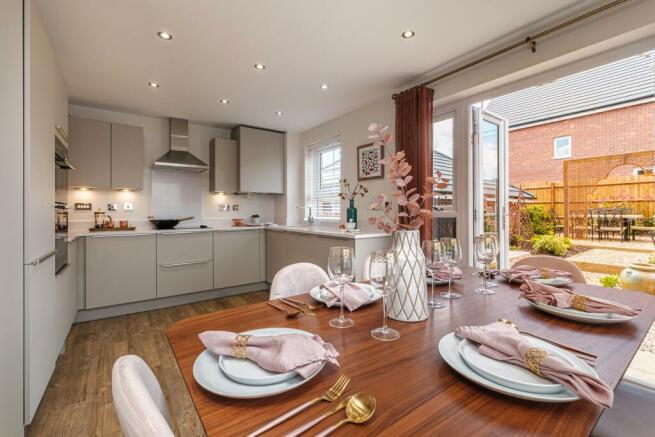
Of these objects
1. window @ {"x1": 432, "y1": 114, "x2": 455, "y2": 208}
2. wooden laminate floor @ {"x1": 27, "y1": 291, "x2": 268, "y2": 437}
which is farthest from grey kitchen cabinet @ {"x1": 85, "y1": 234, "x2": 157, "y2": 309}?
window @ {"x1": 432, "y1": 114, "x2": 455, "y2": 208}

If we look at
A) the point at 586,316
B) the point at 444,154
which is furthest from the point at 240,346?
the point at 444,154

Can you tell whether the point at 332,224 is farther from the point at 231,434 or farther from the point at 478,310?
the point at 231,434

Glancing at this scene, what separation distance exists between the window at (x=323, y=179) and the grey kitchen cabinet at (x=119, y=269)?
217 cm

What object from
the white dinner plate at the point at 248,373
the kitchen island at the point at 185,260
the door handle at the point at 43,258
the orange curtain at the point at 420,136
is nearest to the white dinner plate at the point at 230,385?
the white dinner plate at the point at 248,373

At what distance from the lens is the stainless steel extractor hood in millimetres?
3783

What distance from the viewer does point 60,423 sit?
1628 millimetres

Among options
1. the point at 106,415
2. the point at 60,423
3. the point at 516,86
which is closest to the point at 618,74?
the point at 516,86

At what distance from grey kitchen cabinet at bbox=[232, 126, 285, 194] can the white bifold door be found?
276 centimetres

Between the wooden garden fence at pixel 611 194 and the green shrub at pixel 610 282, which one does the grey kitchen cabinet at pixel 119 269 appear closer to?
the green shrub at pixel 610 282

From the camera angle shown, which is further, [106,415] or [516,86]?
[516,86]

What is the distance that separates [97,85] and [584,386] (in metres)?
3.92

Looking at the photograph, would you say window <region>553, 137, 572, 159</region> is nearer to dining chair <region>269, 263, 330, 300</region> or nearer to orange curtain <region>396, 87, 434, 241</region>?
orange curtain <region>396, 87, 434, 241</region>

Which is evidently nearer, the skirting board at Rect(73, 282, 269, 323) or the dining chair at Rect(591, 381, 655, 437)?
the dining chair at Rect(591, 381, 655, 437)

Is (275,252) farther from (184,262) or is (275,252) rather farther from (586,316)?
(586,316)
